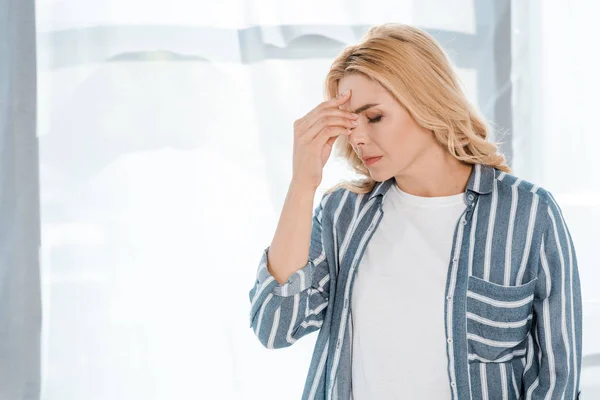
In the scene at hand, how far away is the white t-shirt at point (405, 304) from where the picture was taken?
119 cm

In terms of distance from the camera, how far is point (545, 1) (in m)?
1.90

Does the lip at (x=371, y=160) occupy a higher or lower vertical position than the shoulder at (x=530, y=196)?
higher

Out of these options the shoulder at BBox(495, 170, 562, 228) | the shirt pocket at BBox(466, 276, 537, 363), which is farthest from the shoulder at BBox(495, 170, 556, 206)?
the shirt pocket at BBox(466, 276, 537, 363)

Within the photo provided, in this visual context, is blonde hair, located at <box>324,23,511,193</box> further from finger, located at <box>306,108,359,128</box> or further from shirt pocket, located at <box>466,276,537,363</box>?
shirt pocket, located at <box>466,276,537,363</box>

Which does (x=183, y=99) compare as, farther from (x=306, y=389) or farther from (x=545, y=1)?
(x=545, y=1)

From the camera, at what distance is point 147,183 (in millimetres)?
1752

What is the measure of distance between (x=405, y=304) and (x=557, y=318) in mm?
249

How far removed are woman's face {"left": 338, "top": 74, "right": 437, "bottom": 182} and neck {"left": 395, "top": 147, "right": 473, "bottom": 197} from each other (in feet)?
0.13

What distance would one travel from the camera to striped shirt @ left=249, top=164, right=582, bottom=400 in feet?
3.77

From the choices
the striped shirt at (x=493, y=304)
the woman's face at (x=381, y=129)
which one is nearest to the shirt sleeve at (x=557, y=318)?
the striped shirt at (x=493, y=304)

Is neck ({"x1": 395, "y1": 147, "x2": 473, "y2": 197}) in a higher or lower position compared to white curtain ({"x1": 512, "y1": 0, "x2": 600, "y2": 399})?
lower

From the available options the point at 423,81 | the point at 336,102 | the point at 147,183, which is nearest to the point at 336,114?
the point at 336,102

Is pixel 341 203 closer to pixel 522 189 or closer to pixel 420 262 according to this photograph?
pixel 420 262

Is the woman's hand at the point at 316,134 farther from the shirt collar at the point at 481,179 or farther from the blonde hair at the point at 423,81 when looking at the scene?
the shirt collar at the point at 481,179
